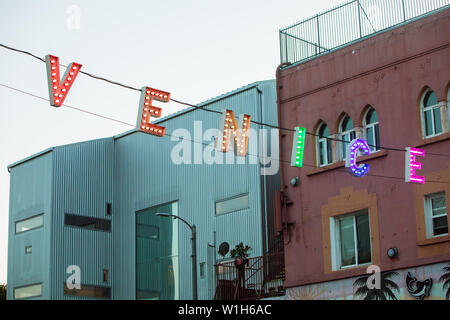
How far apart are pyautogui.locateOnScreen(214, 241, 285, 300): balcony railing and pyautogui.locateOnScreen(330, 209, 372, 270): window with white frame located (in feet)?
A: 11.0

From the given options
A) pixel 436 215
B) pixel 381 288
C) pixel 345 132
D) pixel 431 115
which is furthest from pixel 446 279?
pixel 345 132

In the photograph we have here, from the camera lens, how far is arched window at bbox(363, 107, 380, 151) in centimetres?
2688

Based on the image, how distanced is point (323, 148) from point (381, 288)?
5.60 meters

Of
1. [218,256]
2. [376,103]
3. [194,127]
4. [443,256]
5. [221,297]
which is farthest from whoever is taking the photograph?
[194,127]

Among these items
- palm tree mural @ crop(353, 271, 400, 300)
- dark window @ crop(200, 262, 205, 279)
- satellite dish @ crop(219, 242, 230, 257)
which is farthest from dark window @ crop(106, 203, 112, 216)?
palm tree mural @ crop(353, 271, 400, 300)

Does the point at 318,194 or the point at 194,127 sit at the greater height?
the point at 194,127

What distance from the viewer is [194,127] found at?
42.6 metres

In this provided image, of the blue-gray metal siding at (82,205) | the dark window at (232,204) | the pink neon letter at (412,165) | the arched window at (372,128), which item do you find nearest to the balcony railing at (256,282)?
the dark window at (232,204)

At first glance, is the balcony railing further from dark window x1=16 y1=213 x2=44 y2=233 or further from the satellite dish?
dark window x1=16 y1=213 x2=44 y2=233
